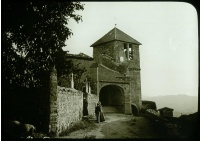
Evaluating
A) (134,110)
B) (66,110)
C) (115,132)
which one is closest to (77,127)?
(66,110)

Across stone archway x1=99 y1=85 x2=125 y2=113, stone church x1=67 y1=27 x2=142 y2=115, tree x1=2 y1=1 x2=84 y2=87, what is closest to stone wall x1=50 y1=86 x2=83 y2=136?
tree x1=2 y1=1 x2=84 y2=87

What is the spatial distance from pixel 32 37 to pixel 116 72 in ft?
23.2

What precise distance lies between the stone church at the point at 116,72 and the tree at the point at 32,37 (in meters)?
1.95

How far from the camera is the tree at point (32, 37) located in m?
6.23

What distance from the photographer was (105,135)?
611cm

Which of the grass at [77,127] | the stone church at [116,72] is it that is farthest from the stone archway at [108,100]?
the grass at [77,127]

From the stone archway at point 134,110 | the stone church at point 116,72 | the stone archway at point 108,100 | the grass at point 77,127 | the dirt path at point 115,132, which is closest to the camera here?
the dirt path at point 115,132

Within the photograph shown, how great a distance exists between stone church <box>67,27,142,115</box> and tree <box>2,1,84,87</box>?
1.95 meters

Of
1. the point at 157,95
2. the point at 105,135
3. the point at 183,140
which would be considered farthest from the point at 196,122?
the point at 105,135

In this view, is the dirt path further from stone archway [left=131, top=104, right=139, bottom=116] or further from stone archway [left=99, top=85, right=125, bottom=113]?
stone archway [left=131, top=104, right=139, bottom=116]

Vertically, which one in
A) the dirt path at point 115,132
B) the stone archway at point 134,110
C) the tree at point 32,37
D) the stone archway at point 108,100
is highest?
the tree at point 32,37

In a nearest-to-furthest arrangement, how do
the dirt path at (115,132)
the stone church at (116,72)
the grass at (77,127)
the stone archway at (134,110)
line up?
the dirt path at (115,132), the grass at (77,127), the stone church at (116,72), the stone archway at (134,110)

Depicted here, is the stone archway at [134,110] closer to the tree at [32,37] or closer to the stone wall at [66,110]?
the stone wall at [66,110]

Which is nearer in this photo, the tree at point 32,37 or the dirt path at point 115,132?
the dirt path at point 115,132
